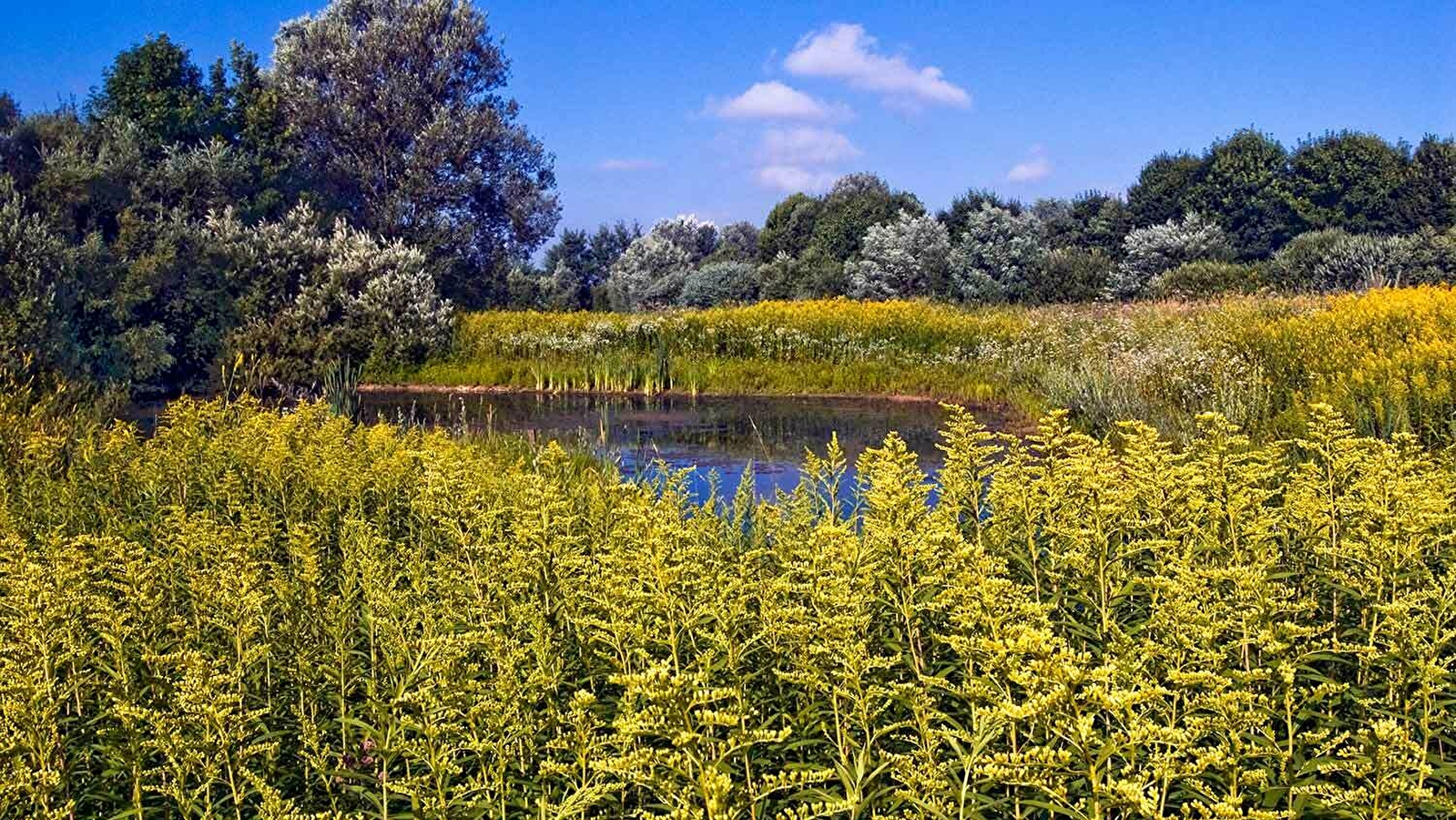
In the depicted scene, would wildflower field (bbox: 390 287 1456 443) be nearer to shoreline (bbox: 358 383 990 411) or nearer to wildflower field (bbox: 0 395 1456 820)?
shoreline (bbox: 358 383 990 411)

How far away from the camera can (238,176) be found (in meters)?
24.5

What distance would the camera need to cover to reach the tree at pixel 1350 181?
4722 centimetres

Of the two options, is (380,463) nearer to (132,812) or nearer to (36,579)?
(36,579)

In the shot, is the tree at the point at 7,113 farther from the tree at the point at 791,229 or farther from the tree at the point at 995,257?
the tree at the point at 791,229

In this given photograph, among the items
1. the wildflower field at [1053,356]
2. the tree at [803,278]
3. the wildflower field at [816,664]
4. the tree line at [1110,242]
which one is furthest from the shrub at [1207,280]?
the wildflower field at [816,664]

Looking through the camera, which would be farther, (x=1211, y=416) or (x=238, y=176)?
(x=238, y=176)

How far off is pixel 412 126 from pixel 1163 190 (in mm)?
33673

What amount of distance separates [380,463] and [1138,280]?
3571cm

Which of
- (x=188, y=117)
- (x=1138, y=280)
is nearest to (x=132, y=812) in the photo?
(x=188, y=117)

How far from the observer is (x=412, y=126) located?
108 ft

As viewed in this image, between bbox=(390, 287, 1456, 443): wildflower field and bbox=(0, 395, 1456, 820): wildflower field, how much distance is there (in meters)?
6.57

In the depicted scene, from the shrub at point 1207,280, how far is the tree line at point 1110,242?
0.06m

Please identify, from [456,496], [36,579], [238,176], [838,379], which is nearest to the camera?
[36,579]

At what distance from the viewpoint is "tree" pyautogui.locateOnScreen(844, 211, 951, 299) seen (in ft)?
129
